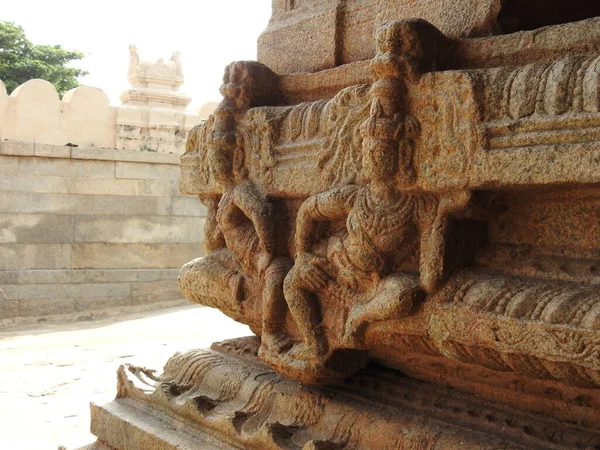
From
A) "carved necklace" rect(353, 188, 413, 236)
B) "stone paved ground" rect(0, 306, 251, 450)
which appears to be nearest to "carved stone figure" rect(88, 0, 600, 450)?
"carved necklace" rect(353, 188, 413, 236)

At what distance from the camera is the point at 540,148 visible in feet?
7.12

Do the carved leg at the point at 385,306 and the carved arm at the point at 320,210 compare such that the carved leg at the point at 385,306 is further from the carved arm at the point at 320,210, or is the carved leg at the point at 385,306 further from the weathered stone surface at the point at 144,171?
the weathered stone surface at the point at 144,171

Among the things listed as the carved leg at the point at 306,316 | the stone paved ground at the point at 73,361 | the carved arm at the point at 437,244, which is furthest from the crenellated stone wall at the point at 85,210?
the carved arm at the point at 437,244

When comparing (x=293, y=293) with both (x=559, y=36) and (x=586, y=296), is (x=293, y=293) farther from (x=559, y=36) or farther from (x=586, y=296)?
(x=559, y=36)

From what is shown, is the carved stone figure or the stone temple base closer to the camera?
the carved stone figure

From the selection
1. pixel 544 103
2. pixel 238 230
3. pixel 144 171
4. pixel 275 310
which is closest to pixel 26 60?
pixel 144 171

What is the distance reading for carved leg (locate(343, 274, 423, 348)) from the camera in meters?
2.47

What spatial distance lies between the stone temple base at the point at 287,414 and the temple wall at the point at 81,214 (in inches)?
184

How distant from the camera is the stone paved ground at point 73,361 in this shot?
437 centimetres

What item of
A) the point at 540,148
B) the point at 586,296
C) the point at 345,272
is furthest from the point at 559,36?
the point at 345,272

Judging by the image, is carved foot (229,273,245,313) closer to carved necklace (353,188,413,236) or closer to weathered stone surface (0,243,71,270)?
carved necklace (353,188,413,236)

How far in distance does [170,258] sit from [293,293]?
20.7ft

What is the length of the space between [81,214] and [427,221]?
22.2ft

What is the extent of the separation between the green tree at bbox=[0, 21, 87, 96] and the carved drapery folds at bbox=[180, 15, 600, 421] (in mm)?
21025
